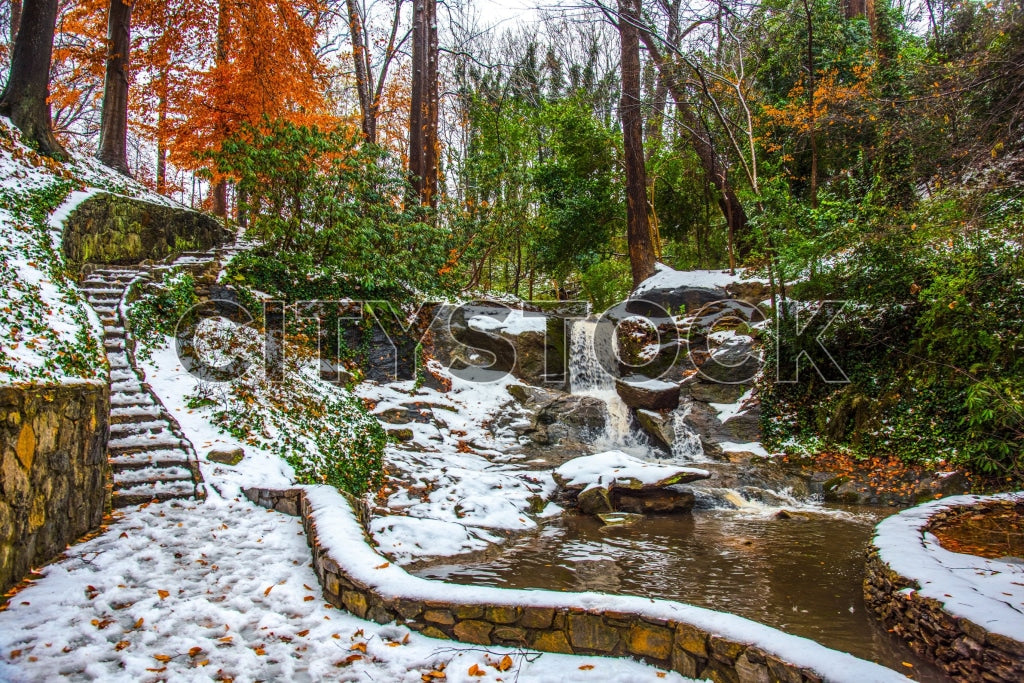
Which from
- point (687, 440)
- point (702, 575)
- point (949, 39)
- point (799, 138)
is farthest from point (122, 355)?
point (949, 39)

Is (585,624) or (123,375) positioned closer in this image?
(585,624)

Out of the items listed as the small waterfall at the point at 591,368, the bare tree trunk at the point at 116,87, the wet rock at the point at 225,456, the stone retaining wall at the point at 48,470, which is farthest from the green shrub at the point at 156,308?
the small waterfall at the point at 591,368

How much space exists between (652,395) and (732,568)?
4.56 m

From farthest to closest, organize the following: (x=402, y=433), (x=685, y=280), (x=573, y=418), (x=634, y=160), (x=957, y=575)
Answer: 1. (x=634, y=160)
2. (x=685, y=280)
3. (x=573, y=418)
4. (x=402, y=433)
5. (x=957, y=575)

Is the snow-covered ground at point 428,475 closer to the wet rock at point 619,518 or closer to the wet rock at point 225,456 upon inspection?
the wet rock at point 225,456

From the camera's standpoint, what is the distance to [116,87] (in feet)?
36.0

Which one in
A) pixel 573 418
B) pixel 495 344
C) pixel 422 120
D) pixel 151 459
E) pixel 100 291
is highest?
pixel 422 120

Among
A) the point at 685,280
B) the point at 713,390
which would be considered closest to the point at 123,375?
the point at 713,390

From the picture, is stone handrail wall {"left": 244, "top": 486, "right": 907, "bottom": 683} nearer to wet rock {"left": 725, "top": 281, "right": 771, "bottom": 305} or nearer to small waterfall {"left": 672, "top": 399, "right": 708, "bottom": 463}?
small waterfall {"left": 672, "top": 399, "right": 708, "bottom": 463}

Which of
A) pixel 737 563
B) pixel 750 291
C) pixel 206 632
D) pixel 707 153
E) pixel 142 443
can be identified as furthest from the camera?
pixel 707 153

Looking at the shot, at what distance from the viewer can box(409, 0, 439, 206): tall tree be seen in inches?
430

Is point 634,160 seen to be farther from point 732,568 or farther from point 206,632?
point 206,632

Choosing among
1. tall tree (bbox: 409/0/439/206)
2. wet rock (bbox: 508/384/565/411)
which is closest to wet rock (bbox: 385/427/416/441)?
wet rock (bbox: 508/384/565/411)

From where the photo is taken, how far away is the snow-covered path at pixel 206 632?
102 inches
